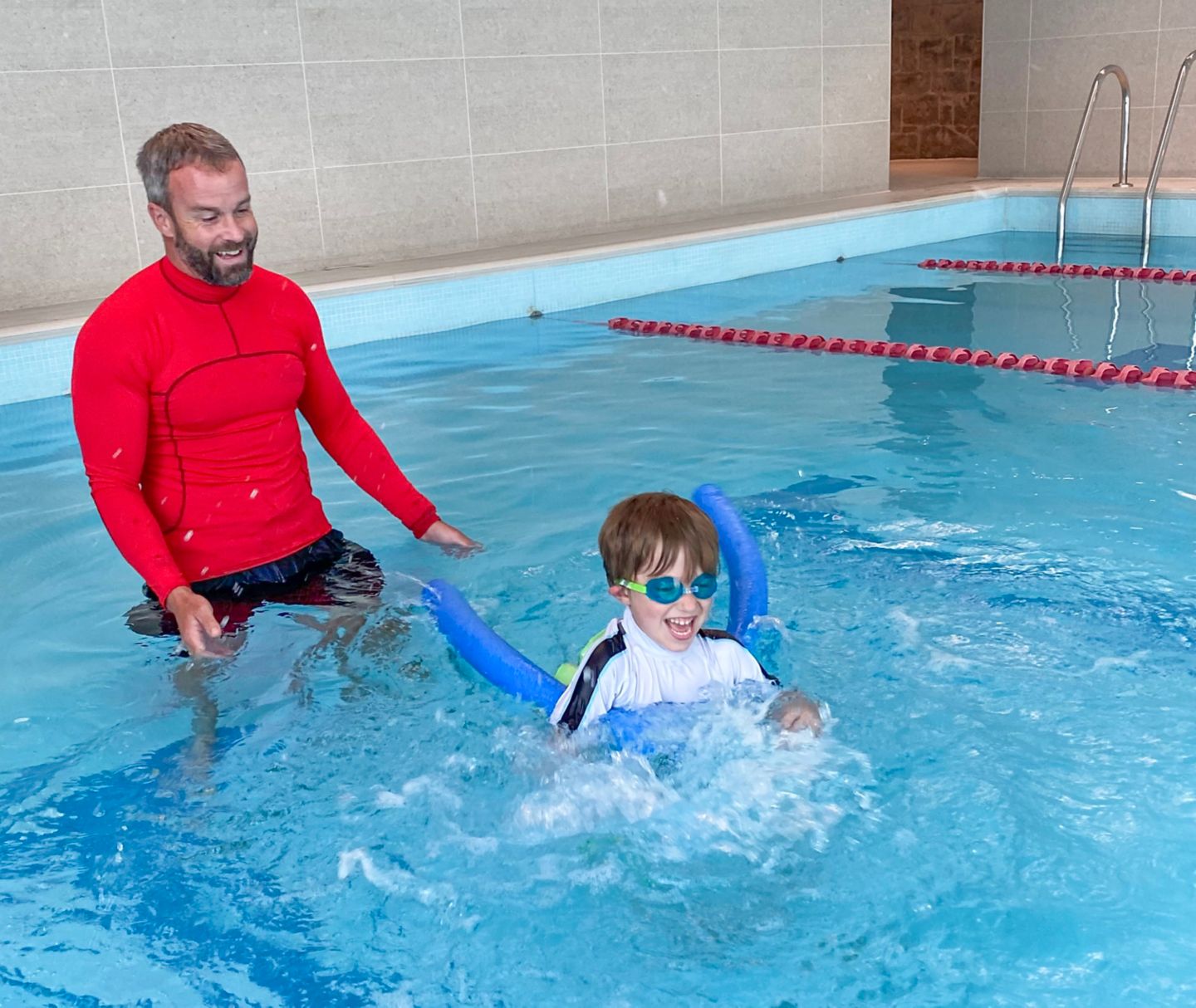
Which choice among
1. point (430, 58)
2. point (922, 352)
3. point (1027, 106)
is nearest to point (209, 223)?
point (922, 352)

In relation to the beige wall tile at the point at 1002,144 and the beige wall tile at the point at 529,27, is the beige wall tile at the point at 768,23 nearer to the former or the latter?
the beige wall tile at the point at 529,27

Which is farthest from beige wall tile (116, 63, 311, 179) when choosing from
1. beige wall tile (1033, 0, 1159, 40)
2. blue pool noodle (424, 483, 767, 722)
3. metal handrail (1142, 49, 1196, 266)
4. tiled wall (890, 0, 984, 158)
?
tiled wall (890, 0, 984, 158)

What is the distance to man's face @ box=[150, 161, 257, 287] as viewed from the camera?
305cm

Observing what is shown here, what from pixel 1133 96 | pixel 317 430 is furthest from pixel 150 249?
pixel 1133 96

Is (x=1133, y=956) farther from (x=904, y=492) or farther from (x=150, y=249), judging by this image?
(x=150, y=249)

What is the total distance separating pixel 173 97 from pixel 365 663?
6.78m

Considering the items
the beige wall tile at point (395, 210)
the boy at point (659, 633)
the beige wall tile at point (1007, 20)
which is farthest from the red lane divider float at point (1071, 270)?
the boy at point (659, 633)

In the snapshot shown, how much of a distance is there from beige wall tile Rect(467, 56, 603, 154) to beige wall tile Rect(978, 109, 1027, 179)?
6034 mm

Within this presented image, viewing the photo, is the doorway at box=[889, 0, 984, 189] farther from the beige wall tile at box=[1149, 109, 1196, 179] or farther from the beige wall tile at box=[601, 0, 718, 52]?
the beige wall tile at box=[601, 0, 718, 52]

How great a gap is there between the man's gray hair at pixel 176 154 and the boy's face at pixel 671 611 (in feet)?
4.49

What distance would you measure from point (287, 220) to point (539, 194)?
95.4 inches

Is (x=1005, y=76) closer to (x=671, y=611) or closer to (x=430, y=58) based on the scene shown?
(x=430, y=58)

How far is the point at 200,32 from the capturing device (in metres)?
9.07

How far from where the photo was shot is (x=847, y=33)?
1348cm
